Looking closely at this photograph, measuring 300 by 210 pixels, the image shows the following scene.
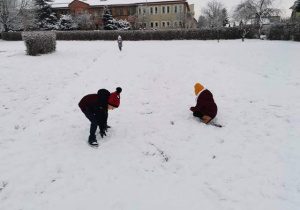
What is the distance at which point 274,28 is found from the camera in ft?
82.0

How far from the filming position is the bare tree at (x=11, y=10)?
35062 millimetres

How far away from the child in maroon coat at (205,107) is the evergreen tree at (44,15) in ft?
145

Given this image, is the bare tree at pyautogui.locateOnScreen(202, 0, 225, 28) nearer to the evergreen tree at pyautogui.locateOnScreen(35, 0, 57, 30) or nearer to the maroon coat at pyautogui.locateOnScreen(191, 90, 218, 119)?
the evergreen tree at pyautogui.locateOnScreen(35, 0, 57, 30)

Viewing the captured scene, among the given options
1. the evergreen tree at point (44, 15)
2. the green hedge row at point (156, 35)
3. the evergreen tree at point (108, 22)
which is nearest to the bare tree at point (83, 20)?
the evergreen tree at point (108, 22)

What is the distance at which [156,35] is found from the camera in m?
31.2

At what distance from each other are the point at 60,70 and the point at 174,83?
6225mm

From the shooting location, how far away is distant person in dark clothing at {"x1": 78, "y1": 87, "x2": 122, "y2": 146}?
15.3 feet

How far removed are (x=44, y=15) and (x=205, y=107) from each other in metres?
45.6

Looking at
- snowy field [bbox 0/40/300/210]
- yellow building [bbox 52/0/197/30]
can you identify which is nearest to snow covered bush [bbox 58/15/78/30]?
yellow building [bbox 52/0/197/30]

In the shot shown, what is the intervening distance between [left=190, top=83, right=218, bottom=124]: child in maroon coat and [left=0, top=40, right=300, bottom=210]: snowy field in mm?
286

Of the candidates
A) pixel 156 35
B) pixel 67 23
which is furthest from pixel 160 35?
pixel 67 23

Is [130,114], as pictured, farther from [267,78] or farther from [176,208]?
[267,78]

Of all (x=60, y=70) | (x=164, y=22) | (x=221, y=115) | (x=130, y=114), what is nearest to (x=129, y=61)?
(x=60, y=70)

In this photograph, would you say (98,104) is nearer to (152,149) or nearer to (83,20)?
(152,149)
